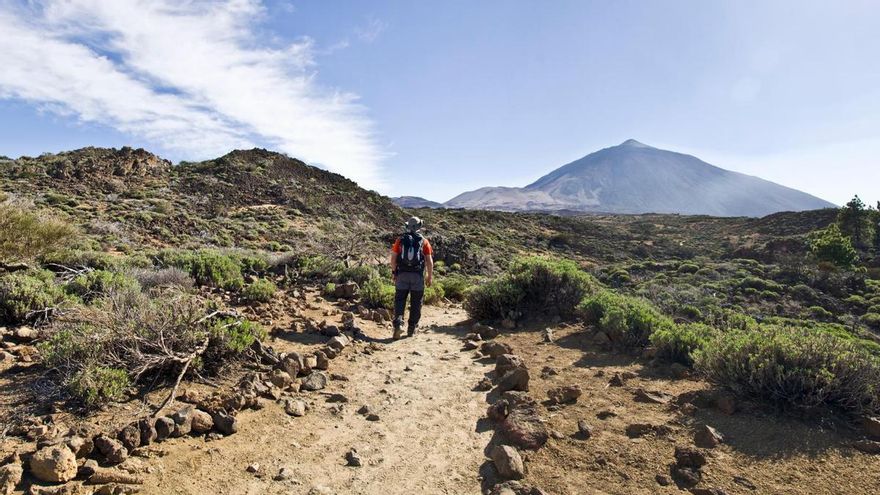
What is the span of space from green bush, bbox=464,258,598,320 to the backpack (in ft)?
4.32

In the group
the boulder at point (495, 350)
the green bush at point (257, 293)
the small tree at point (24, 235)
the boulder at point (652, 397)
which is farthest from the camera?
the small tree at point (24, 235)

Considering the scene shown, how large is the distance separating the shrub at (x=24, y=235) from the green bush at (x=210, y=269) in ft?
5.55

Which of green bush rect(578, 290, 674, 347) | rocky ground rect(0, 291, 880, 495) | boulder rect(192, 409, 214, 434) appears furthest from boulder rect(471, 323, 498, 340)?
boulder rect(192, 409, 214, 434)

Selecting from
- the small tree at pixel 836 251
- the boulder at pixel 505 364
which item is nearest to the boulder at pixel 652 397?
the boulder at pixel 505 364

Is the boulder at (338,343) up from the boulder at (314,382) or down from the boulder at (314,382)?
up

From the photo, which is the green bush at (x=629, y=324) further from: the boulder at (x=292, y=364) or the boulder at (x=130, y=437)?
the boulder at (x=130, y=437)

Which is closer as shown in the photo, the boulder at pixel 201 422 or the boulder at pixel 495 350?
the boulder at pixel 201 422

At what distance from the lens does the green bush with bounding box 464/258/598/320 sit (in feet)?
22.5

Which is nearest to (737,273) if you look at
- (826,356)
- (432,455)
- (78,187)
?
(826,356)

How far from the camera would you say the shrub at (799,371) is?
3.12 metres

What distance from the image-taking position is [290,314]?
20.6 ft

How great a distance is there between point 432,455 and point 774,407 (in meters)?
2.38

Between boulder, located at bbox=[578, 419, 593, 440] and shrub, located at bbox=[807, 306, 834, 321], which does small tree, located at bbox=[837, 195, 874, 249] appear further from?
boulder, located at bbox=[578, 419, 593, 440]

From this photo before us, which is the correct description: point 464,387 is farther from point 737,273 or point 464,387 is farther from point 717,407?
point 737,273
